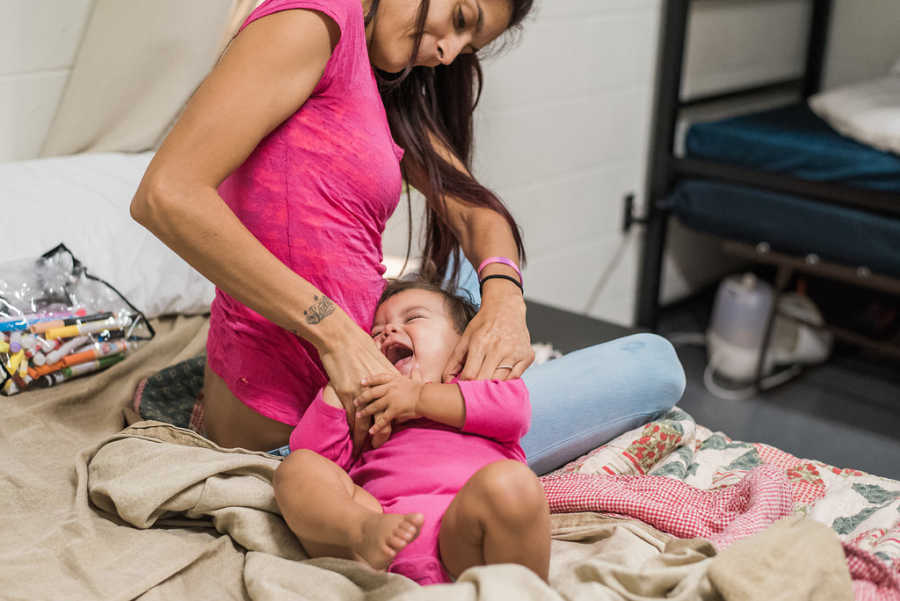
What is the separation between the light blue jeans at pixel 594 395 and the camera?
124cm

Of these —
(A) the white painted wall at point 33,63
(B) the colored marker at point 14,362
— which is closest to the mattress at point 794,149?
(A) the white painted wall at point 33,63

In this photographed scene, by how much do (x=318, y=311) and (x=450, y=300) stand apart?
0.84 ft

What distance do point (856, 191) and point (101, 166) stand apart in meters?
1.88

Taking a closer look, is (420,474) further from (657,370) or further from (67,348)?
(67,348)

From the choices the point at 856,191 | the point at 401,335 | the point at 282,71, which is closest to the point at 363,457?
the point at 401,335

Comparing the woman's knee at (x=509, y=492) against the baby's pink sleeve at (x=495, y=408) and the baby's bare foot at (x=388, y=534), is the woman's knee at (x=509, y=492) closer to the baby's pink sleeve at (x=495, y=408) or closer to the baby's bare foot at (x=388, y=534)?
the baby's bare foot at (x=388, y=534)

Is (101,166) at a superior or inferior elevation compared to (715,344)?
superior

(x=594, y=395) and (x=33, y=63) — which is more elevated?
(x=33, y=63)

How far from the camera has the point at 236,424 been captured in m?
1.20

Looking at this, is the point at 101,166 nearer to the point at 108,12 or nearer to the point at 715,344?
the point at 108,12

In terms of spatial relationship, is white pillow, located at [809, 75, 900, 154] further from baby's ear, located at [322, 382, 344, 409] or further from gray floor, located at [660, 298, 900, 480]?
baby's ear, located at [322, 382, 344, 409]

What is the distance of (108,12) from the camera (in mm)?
1661

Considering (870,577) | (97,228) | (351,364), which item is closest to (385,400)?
(351,364)

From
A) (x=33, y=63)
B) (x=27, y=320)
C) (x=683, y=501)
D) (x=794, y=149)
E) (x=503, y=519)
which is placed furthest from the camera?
(x=794, y=149)
